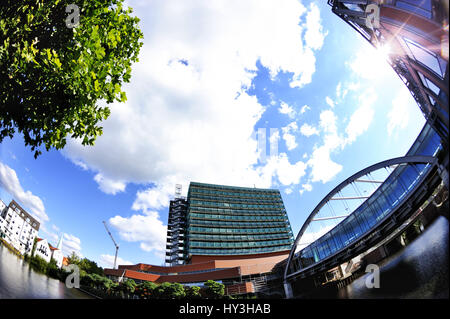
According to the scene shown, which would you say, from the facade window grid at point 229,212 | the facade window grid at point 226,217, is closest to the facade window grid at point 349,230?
the facade window grid at point 226,217

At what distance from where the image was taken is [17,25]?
646 cm

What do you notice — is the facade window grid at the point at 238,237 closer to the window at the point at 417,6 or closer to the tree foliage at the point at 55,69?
the tree foliage at the point at 55,69

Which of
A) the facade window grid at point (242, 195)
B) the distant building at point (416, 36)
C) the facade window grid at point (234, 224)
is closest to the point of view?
the distant building at point (416, 36)

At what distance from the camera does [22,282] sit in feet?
13.1

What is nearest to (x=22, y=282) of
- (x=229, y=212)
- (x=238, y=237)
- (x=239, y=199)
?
(x=238, y=237)

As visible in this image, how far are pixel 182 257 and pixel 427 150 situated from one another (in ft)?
277

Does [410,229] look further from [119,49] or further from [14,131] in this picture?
[14,131]

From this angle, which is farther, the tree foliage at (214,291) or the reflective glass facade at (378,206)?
the tree foliage at (214,291)

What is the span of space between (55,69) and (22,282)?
639 centimetres

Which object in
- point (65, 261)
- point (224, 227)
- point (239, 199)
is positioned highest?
point (239, 199)

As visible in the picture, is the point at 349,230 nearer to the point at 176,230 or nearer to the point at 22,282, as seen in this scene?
the point at 22,282

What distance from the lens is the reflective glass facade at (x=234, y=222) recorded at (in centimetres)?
7181

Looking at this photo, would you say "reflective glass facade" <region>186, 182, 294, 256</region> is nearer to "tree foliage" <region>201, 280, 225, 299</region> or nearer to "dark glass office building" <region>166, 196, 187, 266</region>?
"dark glass office building" <region>166, 196, 187, 266</region>

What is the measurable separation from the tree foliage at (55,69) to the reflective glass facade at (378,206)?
2176cm
